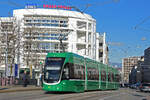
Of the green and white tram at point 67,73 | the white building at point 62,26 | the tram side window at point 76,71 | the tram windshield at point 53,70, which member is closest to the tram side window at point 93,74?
the green and white tram at point 67,73

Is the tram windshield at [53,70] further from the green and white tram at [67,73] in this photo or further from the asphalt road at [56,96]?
the asphalt road at [56,96]

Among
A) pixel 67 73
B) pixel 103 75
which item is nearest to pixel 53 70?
pixel 67 73

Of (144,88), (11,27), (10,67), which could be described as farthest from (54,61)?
(144,88)

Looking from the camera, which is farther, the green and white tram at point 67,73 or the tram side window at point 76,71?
the tram side window at point 76,71

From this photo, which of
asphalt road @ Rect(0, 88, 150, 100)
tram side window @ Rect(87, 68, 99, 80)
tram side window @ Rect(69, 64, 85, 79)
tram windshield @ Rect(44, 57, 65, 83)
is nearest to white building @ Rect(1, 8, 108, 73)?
tram side window @ Rect(87, 68, 99, 80)

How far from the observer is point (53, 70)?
25.0 m

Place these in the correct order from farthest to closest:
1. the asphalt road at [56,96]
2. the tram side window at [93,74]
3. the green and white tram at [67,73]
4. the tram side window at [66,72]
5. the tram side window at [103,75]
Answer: the tram side window at [103,75], the tram side window at [93,74], the tram side window at [66,72], the green and white tram at [67,73], the asphalt road at [56,96]

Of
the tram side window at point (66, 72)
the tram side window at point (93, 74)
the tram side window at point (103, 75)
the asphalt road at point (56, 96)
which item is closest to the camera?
the asphalt road at point (56, 96)

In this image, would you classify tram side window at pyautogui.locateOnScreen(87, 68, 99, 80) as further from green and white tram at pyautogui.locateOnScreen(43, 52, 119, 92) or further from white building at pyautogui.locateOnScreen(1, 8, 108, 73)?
white building at pyautogui.locateOnScreen(1, 8, 108, 73)

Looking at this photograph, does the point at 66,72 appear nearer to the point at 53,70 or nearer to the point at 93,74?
the point at 53,70

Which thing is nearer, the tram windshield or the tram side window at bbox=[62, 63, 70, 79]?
the tram windshield

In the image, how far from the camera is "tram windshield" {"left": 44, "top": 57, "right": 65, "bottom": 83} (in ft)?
81.5

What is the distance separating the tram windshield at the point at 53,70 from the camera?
81.5ft

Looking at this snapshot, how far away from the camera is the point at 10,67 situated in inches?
1293
